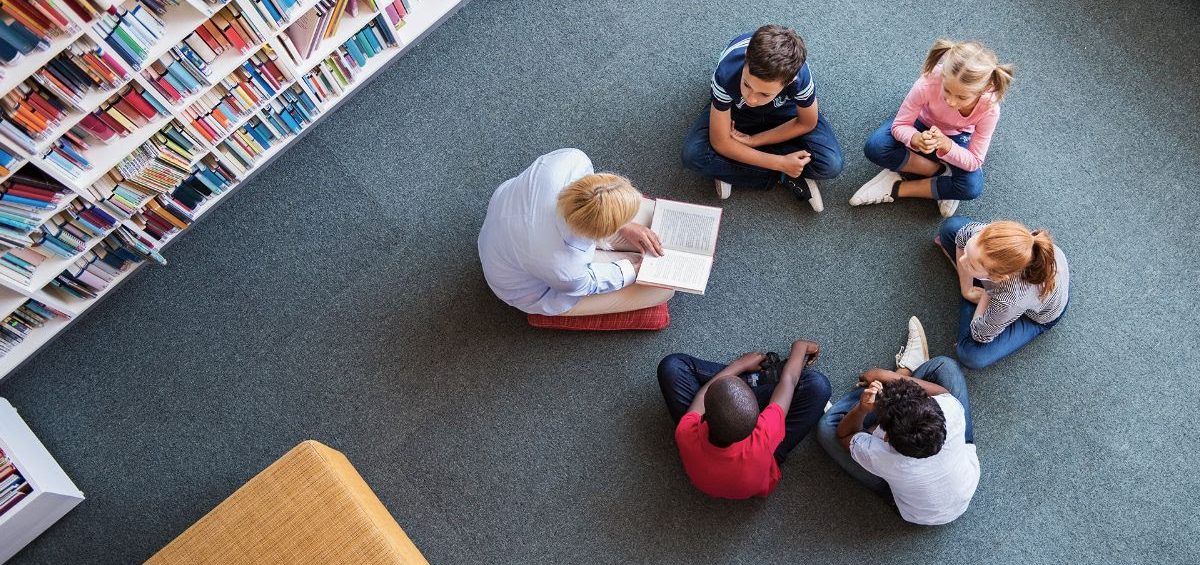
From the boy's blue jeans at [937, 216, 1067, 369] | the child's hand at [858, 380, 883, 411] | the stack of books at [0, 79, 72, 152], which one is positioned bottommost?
the boy's blue jeans at [937, 216, 1067, 369]

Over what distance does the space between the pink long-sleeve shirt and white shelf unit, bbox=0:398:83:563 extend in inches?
127

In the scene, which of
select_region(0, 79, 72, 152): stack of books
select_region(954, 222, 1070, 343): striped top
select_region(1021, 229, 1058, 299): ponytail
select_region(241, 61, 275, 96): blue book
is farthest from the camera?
select_region(241, 61, 275, 96): blue book

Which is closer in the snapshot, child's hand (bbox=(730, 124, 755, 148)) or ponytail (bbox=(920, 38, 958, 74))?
ponytail (bbox=(920, 38, 958, 74))

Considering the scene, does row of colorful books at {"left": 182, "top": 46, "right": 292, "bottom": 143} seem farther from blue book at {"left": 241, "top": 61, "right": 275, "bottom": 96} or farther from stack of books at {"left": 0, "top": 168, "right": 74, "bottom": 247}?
stack of books at {"left": 0, "top": 168, "right": 74, "bottom": 247}

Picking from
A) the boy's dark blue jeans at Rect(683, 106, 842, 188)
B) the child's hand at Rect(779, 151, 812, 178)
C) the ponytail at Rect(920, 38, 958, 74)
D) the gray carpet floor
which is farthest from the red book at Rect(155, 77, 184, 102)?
the ponytail at Rect(920, 38, 958, 74)

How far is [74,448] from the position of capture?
297 centimetres

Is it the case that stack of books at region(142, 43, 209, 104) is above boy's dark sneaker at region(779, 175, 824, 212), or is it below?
above

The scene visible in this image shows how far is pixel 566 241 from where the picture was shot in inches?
98.4

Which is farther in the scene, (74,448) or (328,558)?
(74,448)

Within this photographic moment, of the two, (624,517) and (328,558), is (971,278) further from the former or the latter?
(328,558)

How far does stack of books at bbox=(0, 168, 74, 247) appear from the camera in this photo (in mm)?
2457

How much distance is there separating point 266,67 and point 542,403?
1.56m

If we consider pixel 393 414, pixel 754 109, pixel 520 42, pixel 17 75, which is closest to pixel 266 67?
pixel 17 75

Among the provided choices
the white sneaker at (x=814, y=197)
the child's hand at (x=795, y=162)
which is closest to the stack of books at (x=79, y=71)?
the child's hand at (x=795, y=162)
